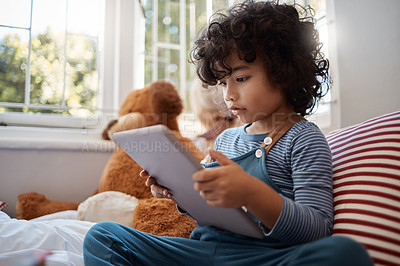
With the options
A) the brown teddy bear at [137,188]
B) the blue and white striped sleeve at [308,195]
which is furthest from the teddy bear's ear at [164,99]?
the blue and white striped sleeve at [308,195]

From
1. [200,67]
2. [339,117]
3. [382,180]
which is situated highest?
[200,67]

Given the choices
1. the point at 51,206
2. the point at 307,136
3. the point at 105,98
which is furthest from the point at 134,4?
the point at 307,136

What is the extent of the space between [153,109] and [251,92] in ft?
2.11

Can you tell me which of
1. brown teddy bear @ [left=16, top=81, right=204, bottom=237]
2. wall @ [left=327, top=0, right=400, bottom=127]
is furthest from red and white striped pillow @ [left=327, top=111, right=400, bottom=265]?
brown teddy bear @ [left=16, top=81, right=204, bottom=237]

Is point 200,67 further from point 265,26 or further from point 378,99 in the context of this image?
point 378,99

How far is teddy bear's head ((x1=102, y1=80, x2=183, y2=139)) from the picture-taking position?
1257mm

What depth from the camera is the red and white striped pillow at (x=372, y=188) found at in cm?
51

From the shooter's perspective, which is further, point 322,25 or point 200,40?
point 322,25

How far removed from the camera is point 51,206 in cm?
117

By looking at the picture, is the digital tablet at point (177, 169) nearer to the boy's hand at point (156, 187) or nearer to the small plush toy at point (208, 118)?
the boy's hand at point (156, 187)

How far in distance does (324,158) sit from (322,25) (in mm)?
765

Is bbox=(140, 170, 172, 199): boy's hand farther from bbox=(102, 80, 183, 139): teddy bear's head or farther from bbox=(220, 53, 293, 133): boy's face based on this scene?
bbox=(102, 80, 183, 139): teddy bear's head

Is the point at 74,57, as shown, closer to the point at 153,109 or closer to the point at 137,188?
the point at 153,109

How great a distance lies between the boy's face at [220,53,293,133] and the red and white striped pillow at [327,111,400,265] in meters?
→ 0.18
